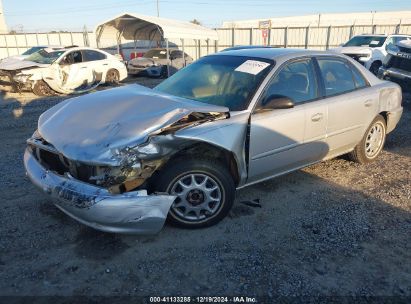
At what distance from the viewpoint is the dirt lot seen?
103 inches

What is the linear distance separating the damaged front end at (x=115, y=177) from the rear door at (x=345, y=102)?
192 cm

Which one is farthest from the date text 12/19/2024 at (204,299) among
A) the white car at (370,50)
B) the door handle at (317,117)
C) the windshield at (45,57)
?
the white car at (370,50)

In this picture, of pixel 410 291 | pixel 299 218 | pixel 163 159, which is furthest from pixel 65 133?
pixel 410 291

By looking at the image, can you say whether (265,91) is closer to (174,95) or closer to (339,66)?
(174,95)

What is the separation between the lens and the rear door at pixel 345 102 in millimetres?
4191

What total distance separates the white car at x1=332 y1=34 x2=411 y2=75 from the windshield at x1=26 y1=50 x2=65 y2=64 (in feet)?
32.2

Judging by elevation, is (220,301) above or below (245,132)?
below

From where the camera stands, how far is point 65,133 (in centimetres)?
320

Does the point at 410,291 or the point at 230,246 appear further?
the point at 230,246

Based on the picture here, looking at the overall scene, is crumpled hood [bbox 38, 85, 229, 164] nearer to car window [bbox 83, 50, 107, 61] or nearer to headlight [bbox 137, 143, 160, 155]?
headlight [bbox 137, 143, 160, 155]

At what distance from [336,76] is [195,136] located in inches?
90.3

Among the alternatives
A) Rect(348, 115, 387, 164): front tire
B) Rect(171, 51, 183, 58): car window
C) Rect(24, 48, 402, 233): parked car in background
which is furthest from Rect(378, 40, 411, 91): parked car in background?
Rect(171, 51, 183, 58): car window

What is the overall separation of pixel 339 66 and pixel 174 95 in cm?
218

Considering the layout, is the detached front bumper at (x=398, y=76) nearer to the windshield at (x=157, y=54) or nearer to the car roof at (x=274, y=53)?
the car roof at (x=274, y=53)
